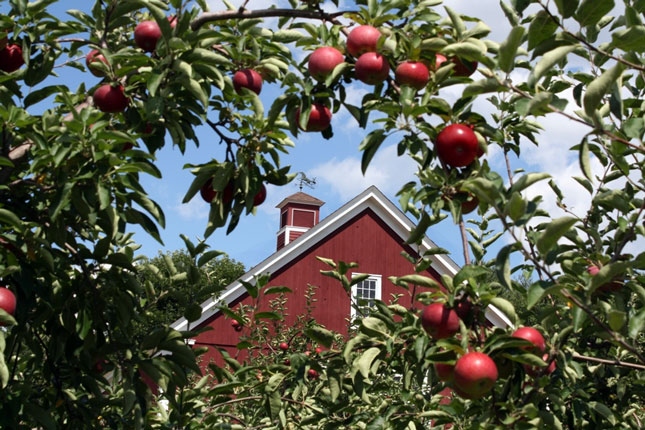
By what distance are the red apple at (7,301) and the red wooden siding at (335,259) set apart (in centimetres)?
1414

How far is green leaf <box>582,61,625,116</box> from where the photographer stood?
213 cm

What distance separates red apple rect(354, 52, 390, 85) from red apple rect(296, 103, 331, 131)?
299mm

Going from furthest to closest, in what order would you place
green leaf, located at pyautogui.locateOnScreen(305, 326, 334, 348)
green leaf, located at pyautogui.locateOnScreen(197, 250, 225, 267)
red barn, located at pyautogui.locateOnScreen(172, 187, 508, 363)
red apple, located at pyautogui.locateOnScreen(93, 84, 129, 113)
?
red barn, located at pyautogui.locateOnScreen(172, 187, 508, 363) → green leaf, located at pyautogui.locateOnScreen(197, 250, 225, 267) → green leaf, located at pyautogui.locateOnScreen(305, 326, 334, 348) → red apple, located at pyautogui.locateOnScreen(93, 84, 129, 113)

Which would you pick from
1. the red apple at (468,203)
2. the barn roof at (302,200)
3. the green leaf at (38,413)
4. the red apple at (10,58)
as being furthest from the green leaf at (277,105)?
the barn roof at (302,200)

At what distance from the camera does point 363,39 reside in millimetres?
2678

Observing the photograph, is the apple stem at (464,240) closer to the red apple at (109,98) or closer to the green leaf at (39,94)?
the red apple at (109,98)

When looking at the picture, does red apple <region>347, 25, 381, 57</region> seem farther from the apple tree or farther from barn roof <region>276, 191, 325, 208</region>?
barn roof <region>276, 191, 325, 208</region>

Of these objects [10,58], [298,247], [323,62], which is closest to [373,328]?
[323,62]

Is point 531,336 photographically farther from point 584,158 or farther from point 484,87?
point 484,87

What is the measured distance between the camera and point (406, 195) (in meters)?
2.58

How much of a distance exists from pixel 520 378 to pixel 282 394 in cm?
154

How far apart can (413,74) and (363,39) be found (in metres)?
0.26

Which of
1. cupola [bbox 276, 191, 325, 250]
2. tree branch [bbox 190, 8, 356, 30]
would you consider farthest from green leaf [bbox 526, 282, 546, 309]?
cupola [bbox 276, 191, 325, 250]

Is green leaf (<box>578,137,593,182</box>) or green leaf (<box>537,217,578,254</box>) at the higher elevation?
green leaf (<box>578,137,593,182</box>)
